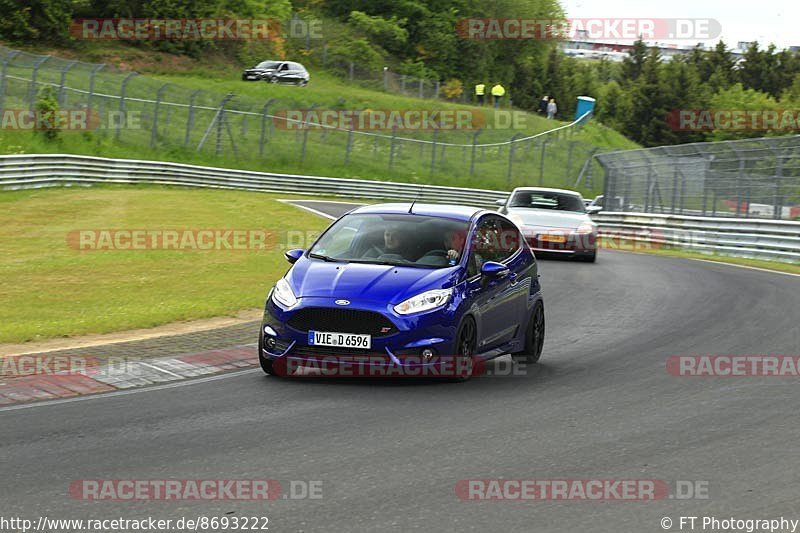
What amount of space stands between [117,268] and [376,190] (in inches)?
1209

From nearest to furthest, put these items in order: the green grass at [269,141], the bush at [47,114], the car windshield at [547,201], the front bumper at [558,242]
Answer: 1. the front bumper at [558,242]
2. the car windshield at [547,201]
3. the bush at [47,114]
4. the green grass at [269,141]

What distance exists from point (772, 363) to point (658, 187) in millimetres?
26523

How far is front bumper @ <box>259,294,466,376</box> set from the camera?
9.91 metres

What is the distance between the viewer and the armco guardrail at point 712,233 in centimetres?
2789

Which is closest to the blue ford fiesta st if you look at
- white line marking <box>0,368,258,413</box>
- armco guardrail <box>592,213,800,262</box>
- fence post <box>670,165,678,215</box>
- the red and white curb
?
white line marking <box>0,368,258,413</box>

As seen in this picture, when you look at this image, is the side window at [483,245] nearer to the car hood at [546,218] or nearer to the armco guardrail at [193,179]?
the car hood at [546,218]

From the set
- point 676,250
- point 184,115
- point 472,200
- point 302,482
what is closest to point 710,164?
point 676,250

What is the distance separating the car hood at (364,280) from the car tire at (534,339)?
1693 millimetres

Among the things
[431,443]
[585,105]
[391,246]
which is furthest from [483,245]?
[585,105]

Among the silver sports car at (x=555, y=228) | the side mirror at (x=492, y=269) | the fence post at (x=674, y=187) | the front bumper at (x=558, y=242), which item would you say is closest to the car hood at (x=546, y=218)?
the silver sports car at (x=555, y=228)

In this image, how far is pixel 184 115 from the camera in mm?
49875

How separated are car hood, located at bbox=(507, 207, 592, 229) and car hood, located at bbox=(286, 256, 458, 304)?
46.9 ft

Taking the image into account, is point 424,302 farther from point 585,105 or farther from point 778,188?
point 585,105

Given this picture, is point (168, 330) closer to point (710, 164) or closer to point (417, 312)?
point (417, 312)
